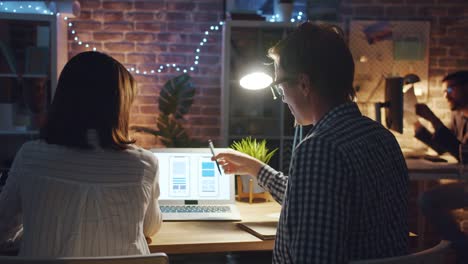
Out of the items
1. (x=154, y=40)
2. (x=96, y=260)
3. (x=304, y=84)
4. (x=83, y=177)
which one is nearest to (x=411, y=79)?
(x=154, y=40)

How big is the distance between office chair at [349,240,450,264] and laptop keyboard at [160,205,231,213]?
1.18 meters

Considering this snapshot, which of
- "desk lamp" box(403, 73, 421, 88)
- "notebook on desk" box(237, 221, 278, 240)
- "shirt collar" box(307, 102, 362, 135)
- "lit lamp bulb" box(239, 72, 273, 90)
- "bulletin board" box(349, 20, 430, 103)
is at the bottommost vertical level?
"notebook on desk" box(237, 221, 278, 240)

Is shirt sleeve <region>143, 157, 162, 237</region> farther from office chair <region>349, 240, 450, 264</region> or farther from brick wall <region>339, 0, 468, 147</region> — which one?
brick wall <region>339, 0, 468, 147</region>

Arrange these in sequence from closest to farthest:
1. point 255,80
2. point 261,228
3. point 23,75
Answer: point 261,228 → point 255,80 → point 23,75

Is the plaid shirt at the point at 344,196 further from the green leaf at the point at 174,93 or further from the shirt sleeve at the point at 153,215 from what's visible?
the green leaf at the point at 174,93

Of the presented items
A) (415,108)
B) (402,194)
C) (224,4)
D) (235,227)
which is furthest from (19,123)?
(402,194)

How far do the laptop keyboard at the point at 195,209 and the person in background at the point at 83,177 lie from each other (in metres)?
0.62

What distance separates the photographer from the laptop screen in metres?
2.54

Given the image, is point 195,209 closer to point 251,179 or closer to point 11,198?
point 251,179

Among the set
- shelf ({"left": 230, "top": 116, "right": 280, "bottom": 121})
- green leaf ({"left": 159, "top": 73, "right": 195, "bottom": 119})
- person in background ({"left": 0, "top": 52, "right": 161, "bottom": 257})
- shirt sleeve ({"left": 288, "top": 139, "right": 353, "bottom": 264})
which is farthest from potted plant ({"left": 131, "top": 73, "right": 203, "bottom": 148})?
shirt sleeve ({"left": 288, "top": 139, "right": 353, "bottom": 264})

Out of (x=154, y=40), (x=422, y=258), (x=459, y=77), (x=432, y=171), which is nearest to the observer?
(x=422, y=258)

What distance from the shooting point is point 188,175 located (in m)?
2.54

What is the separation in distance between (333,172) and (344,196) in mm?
59

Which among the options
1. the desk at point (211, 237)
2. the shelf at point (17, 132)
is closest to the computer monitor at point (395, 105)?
the desk at point (211, 237)
